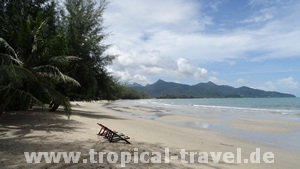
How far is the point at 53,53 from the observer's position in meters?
12.9

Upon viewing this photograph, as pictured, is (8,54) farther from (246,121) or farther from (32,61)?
(246,121)

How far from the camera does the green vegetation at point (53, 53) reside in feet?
36.1

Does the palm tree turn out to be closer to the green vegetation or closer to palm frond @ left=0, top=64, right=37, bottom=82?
the green vegetation

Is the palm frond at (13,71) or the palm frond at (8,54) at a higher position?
the palm frond at (8,54)

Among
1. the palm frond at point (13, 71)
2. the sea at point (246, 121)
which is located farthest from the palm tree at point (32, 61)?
the sea at point (246, 121)

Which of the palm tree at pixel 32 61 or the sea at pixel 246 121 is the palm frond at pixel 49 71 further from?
the sea at pixel 246 121

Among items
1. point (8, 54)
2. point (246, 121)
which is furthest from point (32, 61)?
point (246, 121)

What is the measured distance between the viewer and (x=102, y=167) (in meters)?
5.51

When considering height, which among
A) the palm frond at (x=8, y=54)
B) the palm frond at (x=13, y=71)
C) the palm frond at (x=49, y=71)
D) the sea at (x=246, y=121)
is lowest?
the sea at (x=246, y=121)

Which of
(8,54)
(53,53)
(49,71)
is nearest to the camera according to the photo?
(8,54)

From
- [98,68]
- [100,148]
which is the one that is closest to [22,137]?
[100,148]

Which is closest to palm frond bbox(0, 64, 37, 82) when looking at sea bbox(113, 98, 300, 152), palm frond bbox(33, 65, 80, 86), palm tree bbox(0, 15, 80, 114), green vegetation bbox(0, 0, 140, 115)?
green vegetation bbox(0, 0, 140, 115)

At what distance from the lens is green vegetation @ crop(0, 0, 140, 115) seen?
11.0m

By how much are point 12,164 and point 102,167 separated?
6.03 feet
